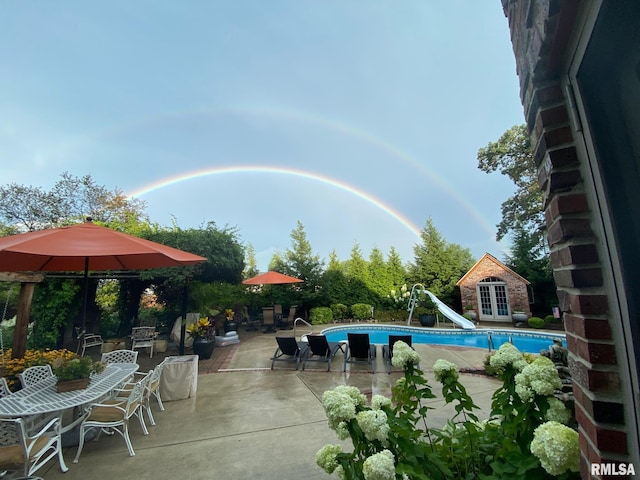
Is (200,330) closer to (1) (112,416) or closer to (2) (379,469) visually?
(1) (112,416)

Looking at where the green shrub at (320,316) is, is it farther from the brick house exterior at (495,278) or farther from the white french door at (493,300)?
the white french door at (493,300)

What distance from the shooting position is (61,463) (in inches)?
104

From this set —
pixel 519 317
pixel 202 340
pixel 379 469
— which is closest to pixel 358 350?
pixel 202 340

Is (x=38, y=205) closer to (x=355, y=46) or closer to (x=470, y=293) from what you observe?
(x=355, y=46)

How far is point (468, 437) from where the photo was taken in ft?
5.35

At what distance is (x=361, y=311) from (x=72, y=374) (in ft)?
40.2

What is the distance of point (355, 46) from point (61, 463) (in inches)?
537

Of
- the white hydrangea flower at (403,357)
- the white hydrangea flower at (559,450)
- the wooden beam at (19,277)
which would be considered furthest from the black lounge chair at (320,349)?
the wooden beam at (19,277)

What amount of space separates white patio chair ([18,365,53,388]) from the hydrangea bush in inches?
166

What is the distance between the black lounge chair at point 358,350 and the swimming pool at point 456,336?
4607 millimetres

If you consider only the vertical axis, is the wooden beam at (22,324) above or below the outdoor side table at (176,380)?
above

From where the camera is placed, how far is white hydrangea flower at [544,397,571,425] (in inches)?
48.6

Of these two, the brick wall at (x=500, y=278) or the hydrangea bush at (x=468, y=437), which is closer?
the hydrangea bush at (x=468, y=437)

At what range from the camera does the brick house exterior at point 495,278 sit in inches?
525
